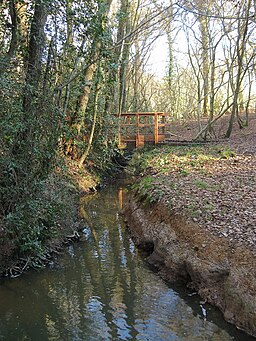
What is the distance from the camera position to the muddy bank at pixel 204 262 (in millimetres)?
5727

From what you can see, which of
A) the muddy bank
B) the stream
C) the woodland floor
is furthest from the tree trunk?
the woodland floor

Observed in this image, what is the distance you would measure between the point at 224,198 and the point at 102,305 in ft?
14.0

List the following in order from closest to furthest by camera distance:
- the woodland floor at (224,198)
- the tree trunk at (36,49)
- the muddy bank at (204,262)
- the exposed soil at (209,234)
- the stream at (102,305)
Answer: the stream at (102,305)
the muddy bank at (204,262)
the exposed soil at (209,234)
the woodland floor at (224,198)
the tree trunk at (36,49)

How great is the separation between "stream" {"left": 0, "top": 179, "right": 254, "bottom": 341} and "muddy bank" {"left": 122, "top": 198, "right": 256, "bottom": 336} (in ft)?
0.74

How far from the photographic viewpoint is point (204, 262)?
6828 millimetres

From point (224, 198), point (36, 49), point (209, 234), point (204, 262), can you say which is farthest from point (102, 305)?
point (36, 49)

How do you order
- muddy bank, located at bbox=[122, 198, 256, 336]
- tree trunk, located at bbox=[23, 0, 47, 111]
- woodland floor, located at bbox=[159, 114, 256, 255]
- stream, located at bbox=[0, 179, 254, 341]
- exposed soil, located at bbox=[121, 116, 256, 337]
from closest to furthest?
1. stream, located at bbox=[0, 179, 254, 341]
2. muddy bank, located at bbox=[122, 198, 256, 336]
3. exposed soil, located at bbox=[121, 116, 256, 337]
4. woodland floor, located at bbox=[159, 114, 256, 255]
5. tree trunk, located at bbox=[23, 0, 47, 111]

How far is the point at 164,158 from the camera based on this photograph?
15688 millimetres

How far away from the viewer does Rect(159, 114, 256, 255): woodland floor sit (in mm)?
7160

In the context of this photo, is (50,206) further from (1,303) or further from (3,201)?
(1,303)

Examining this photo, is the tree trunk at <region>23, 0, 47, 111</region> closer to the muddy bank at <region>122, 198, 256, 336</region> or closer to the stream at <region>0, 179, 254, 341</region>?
the stream at <region>0, 179, 254, 341</region>

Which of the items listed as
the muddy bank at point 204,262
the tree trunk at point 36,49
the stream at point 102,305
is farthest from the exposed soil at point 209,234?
the tree trunk at point 36,49

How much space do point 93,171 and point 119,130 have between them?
2.80 metres

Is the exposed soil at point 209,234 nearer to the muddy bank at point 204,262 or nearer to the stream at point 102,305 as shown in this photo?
the muddy bank at point 204,262
